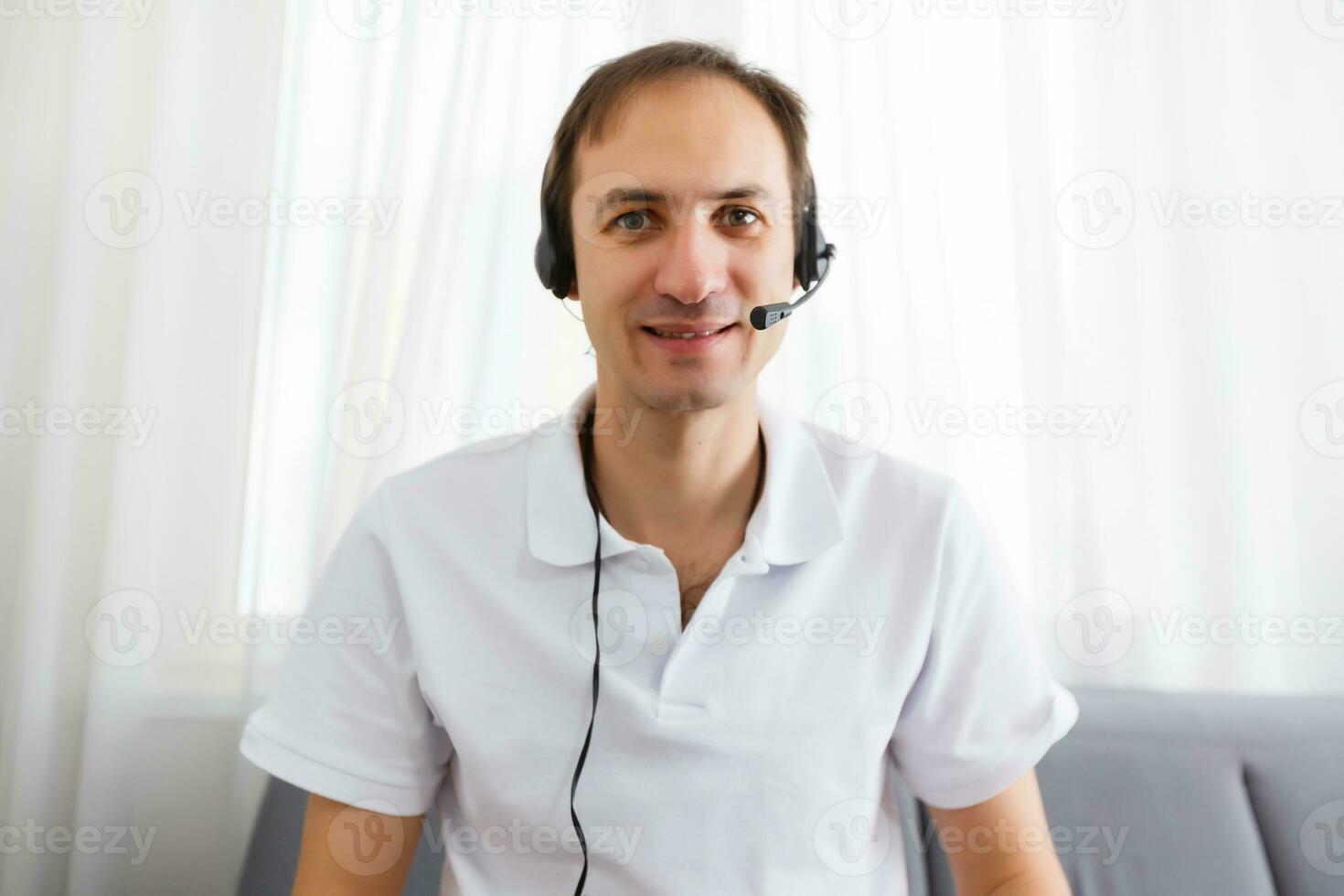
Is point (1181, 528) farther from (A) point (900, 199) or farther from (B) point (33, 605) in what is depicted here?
(B) point (33, 605)

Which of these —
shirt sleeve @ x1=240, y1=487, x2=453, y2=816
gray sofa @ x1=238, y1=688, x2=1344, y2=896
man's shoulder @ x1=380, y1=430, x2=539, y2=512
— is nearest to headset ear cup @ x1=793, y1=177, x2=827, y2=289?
man's shoulder @ x1=380, y1=430, x2=539, y2=512

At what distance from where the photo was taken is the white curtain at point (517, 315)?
1350 millimetres

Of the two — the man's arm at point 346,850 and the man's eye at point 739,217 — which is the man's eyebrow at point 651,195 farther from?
the man's arm at point 346,850

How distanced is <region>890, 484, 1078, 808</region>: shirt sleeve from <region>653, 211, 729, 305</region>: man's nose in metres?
0.33

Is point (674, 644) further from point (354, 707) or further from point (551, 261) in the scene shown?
point (551, 261)

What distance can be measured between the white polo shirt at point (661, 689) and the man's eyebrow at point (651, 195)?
0.26 meters

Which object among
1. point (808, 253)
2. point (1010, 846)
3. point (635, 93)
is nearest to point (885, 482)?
point (808, 253)

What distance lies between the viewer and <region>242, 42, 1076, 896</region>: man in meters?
Result: 0.87

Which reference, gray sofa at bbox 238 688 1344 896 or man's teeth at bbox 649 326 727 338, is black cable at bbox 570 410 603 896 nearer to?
man's teeth at bbox 649 326 727 338

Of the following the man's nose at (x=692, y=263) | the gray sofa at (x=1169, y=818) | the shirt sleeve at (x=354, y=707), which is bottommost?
the gray sofa at (x=1169, y=818)

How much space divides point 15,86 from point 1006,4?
1.43 metres

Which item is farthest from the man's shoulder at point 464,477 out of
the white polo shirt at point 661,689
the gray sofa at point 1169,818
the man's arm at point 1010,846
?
the man's arm at point 1010,846

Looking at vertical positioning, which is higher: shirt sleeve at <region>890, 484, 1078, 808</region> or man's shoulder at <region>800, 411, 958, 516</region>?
man's shoulder at <region>800, 411, 958, 516</region>

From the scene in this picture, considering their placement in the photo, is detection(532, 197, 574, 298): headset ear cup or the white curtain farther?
the white curtain
